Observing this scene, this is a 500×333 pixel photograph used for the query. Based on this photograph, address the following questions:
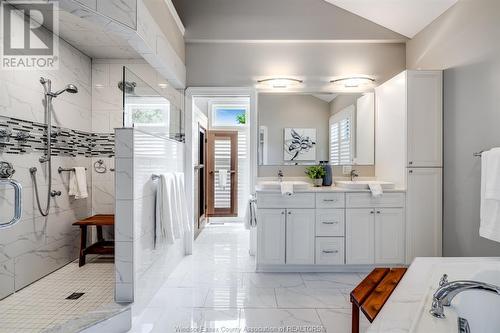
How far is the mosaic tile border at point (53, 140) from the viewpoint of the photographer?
2436mm

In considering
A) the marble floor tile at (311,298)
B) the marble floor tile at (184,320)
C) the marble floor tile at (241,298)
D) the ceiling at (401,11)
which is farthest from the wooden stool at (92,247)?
the ceiling at (401,11)

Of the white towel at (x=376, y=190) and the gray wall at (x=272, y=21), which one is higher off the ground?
the gray wall at (x=272, y=21)

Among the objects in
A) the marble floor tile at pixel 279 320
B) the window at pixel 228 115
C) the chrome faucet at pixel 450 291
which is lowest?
the marble floor tile at pixel 279 320

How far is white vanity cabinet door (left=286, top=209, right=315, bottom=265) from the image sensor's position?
3.00 metres

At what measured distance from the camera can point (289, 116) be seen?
3.56 meters

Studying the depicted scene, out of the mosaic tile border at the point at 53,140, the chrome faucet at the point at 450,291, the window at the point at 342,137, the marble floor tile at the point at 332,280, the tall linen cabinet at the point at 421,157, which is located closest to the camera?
the chrome faucet at the point at 450,291

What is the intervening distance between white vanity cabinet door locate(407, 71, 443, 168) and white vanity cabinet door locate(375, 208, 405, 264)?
0.62 meters

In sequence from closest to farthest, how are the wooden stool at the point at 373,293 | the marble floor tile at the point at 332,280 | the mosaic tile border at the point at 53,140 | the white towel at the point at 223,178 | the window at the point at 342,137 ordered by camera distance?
the wooden stool at the point at 373,293
the mosaic tile border at the point at 53,140
the marble floor tile at the point at 332,280
the window at the point at 342,137
the white towel at the point at 223,178

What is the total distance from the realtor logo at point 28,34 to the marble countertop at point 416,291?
3143 mm

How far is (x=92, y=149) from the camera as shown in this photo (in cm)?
364

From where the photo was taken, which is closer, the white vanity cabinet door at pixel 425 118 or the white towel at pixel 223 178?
the white vanity cabinet door at pixel 425 118

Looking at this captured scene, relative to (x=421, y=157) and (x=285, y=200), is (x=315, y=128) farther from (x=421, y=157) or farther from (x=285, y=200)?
(x=421, y=157)

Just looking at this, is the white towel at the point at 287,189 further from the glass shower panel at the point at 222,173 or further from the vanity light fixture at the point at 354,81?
the glass shower panel at the point at 222,173

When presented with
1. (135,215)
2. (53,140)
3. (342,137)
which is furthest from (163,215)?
(342,137)
